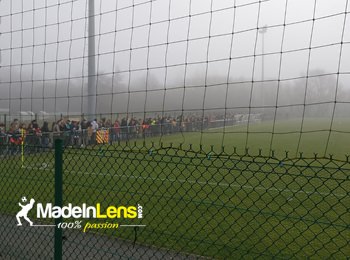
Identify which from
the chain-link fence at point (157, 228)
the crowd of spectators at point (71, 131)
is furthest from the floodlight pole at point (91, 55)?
the crowd of spectators at point (71, 131)

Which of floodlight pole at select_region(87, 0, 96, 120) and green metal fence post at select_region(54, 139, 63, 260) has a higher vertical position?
floodlight pole at select_region(87, 0, 96, 120)

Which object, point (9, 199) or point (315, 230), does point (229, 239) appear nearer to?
point (315, 230)

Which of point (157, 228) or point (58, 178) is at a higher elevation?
point (58, 178)

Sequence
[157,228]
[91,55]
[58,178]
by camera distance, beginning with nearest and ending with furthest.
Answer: [58,178]
[91,55]
[157,228]

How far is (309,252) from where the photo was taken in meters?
4.68

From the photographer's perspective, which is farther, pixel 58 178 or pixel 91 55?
pixel 91 55
